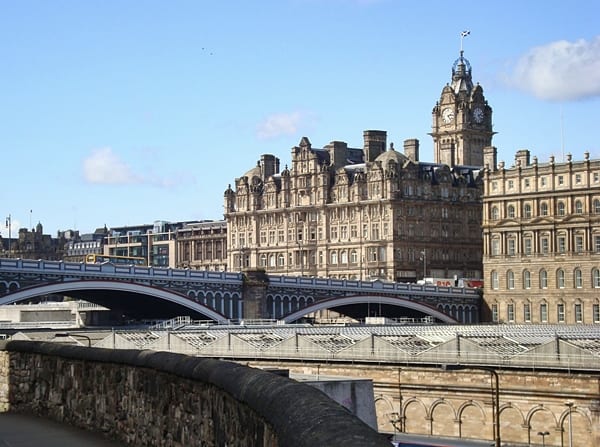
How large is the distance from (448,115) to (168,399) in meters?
156

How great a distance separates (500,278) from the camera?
136m

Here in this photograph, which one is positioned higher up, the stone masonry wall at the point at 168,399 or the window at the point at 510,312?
the stone masonry wall at the point at 168,399

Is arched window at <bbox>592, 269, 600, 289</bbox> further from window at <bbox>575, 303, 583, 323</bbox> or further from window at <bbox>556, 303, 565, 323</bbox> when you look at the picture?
window at <bbox>556, 303, 565, 323</bbox>

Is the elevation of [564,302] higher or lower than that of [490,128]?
lower

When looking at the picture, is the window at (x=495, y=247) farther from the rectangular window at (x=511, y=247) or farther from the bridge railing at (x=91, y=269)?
the bridge railing at (x=91, y=269)

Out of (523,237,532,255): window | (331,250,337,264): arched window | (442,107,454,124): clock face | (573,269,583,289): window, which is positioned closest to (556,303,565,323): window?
(573,269,583,289): window

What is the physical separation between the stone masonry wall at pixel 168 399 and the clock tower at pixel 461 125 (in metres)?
142

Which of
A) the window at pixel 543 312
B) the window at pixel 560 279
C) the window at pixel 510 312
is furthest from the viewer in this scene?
the window at pixel 510 312

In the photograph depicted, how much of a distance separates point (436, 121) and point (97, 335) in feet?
352

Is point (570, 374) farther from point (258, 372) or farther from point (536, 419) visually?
point (258, 372)

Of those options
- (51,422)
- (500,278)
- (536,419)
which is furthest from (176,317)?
(51,422)

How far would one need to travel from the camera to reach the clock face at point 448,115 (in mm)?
172500

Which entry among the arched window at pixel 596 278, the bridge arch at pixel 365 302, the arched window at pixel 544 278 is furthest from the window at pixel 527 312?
the arched window at pixel 596 278

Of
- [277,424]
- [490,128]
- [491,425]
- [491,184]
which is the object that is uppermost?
[490,128]
